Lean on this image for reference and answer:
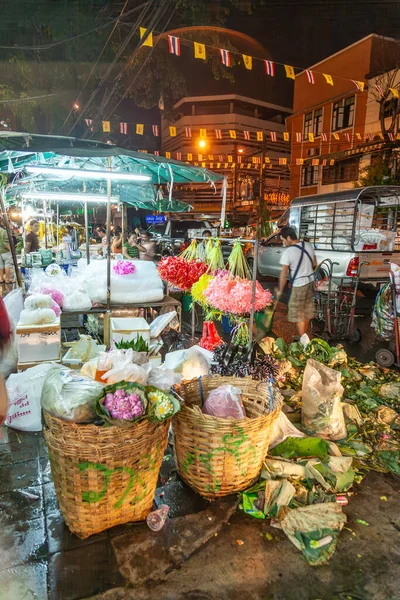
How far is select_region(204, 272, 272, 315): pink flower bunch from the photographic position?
4.00 metres

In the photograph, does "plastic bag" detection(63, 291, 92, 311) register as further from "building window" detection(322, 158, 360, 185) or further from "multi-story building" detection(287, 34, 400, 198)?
"building window" detection(322, 158, 360, 185)

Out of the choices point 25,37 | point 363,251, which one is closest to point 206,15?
point 25,37

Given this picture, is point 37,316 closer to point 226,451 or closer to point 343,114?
point 226,451

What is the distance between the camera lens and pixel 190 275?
15.2 feet

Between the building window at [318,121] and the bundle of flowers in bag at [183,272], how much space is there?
82.8 ft

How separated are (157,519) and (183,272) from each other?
2.73m

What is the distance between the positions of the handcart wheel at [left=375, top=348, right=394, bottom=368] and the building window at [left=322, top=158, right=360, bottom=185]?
1959 centimetres

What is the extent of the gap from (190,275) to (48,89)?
14062 millimetres

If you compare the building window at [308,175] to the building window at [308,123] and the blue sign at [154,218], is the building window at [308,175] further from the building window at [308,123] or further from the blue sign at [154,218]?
the blue sign at [154,218]

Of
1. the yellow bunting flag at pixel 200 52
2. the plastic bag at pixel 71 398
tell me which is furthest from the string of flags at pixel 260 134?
the plastic bag at pixel 71 398

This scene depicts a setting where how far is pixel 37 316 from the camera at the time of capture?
4645 millimetres

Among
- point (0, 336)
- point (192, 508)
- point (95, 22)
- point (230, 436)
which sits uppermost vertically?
point (95, 22)

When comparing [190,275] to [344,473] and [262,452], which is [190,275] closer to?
[262,452]

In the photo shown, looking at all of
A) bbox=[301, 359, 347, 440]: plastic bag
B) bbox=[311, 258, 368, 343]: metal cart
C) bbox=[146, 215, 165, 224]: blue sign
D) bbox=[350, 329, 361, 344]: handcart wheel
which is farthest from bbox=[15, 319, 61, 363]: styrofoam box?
bbox=[146, 215, 165, 224]: blue sign
